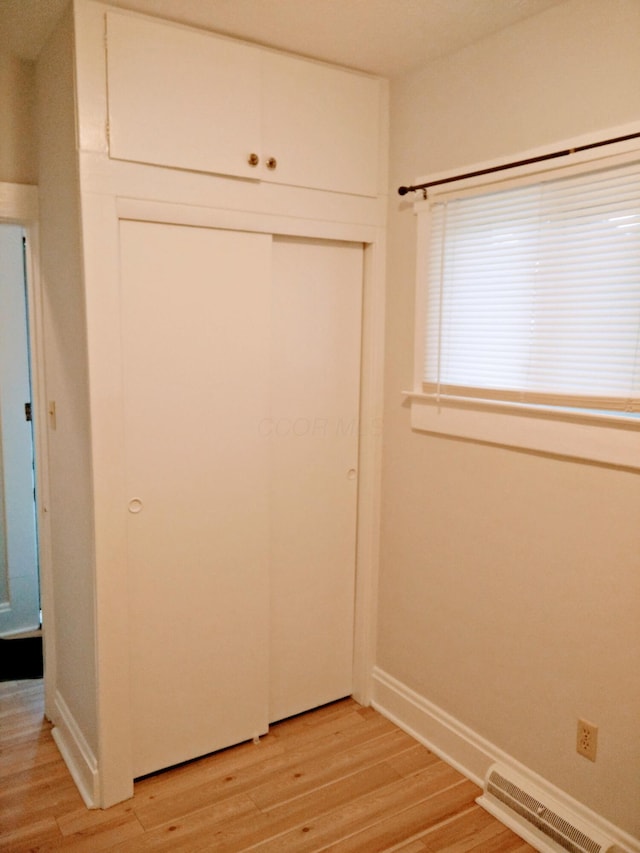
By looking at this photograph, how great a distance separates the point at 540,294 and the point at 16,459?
2.73 meters

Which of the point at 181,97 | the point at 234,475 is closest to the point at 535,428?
the point at 234,475

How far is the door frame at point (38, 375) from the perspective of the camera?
2.32 meters

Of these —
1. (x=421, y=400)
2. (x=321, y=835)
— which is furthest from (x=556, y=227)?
(x=321, y=835)

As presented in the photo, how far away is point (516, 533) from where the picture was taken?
2115 millimetres

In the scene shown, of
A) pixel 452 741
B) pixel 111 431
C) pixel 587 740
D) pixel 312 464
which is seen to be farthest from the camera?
pixel 312 464

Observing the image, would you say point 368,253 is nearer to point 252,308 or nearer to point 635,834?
point 252,308

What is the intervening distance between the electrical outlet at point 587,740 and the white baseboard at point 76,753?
1.54 m

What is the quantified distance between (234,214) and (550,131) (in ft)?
3.34

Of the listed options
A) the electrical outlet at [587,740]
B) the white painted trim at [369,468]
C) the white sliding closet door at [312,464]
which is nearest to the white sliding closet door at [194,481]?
the white sliding closet door at [312,464]

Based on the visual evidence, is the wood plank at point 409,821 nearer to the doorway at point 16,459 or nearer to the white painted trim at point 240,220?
the white painted trim at point 240,220

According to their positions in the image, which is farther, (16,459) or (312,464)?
(16,459)

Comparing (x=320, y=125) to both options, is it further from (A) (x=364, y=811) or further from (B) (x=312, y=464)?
(A) (x=364, y=811)

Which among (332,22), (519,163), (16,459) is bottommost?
(16,459)

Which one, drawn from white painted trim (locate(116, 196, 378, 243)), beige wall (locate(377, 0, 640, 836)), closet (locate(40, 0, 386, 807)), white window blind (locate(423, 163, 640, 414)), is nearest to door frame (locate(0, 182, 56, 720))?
closet (locate(40, 0, 386, 807))
